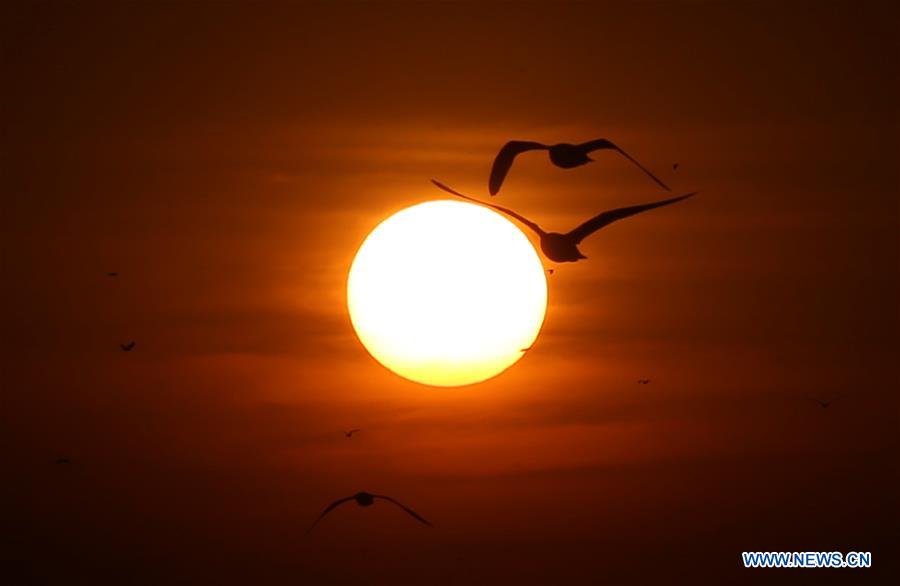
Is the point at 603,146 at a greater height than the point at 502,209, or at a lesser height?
greater

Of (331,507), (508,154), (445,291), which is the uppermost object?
(508,154)

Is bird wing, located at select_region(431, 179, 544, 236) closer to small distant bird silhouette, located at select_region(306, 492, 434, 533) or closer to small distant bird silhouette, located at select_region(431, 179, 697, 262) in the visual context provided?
small distant bird silhouette, located at select_region(431, 179, 697, 262)

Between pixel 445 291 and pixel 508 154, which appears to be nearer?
pixel 445 291

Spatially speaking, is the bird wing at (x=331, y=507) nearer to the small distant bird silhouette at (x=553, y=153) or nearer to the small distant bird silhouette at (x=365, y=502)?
the small distant bird silhouette at (x=365, y=502)

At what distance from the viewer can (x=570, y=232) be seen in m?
1.65

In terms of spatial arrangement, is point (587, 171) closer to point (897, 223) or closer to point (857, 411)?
point (897, 223)

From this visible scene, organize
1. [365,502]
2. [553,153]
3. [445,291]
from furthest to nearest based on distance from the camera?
[365,502] < [553,153] < [445,291]

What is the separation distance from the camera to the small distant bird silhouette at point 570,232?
1.64 metres

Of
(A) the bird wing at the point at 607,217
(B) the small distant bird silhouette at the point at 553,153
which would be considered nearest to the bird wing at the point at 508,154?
(B) the small distant bird silhouette at the point at 553,153

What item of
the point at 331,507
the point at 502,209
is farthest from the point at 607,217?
the point at 331,507

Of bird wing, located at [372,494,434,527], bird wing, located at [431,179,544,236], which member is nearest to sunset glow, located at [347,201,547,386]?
bird wing, located at [431,179,544,236]

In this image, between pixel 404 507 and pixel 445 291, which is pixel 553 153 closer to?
pixel 445 291

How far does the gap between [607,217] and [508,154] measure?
0.79 feet

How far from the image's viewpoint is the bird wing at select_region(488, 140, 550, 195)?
161 cm
